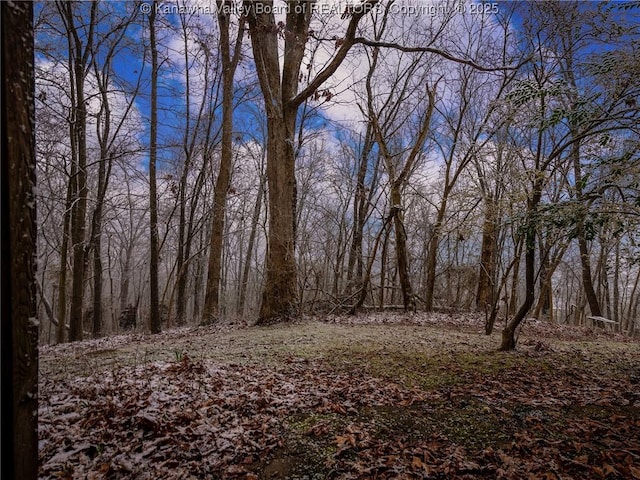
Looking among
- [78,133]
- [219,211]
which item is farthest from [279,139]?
[78,133]

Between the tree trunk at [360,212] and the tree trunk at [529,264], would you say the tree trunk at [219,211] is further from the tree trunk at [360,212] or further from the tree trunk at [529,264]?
the tree trunk at [529,264]

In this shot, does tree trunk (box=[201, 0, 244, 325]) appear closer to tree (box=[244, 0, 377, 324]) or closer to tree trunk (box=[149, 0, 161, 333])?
tree trunk (box=[149, 0, 161, 333])

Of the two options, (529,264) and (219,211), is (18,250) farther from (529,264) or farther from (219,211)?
(219,211)

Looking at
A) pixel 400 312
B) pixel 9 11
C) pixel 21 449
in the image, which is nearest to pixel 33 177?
pixel 9 11

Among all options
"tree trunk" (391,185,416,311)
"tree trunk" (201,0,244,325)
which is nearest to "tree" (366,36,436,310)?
"tree trunk" (391,185,416,311)

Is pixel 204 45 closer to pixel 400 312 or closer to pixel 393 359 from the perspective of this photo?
pixel 400 312

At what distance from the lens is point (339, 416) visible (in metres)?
3.13

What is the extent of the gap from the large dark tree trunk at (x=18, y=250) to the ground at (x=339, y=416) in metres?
1.13

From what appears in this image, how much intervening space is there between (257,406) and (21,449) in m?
2.06

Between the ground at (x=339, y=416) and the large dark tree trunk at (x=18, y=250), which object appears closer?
the large dark tree trunk at (x=18, y=250)

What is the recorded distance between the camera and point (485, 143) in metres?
9.91

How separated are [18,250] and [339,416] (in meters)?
2.68

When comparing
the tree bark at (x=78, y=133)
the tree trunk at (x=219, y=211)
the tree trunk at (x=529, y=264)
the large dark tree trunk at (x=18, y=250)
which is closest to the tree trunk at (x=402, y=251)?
the tree trunk at (x=219, y=211)

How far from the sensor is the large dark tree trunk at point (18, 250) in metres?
1.38
